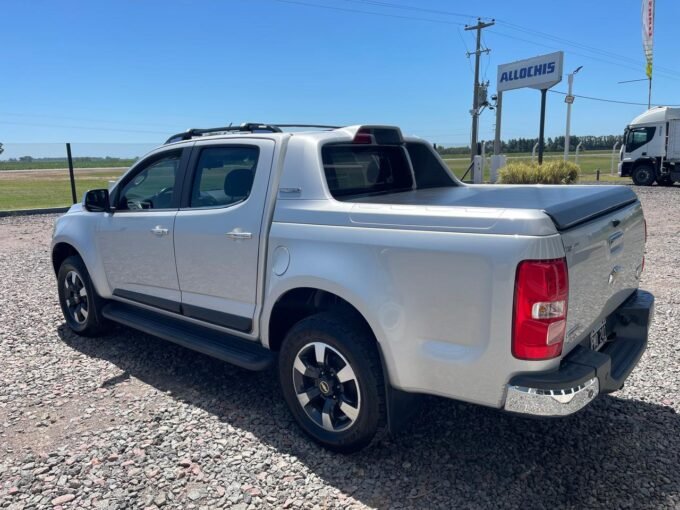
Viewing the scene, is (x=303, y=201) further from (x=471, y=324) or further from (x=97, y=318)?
(x=97, y=318)

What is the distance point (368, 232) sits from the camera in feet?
9.08

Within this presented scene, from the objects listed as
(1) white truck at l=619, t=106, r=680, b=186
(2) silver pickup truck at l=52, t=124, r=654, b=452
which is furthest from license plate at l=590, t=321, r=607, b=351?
(1) white truck at l=619, t=106, r=680, b=186

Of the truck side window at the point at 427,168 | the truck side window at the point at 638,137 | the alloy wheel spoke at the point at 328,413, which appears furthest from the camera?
the truck side window at the point at 638,137

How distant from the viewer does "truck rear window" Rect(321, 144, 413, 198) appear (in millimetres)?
3500

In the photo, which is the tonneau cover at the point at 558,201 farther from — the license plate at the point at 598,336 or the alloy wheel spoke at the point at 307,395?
the alloy wheel spoke at the point at 307,395

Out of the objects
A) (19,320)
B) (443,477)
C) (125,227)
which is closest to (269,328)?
(443,477)

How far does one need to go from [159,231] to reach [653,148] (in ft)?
81.6

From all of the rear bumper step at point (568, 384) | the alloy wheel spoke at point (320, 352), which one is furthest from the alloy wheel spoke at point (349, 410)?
the rear bumper step at point (568, 384)

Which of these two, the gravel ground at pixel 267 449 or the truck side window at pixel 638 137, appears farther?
the truck side window at pixel 638 137

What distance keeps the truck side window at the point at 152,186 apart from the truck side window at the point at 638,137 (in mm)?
24663

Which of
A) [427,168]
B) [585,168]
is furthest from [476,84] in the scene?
[427,168]

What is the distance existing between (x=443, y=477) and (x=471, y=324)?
3.36 feet

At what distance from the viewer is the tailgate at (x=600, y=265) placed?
246 cm

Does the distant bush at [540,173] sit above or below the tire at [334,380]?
above
